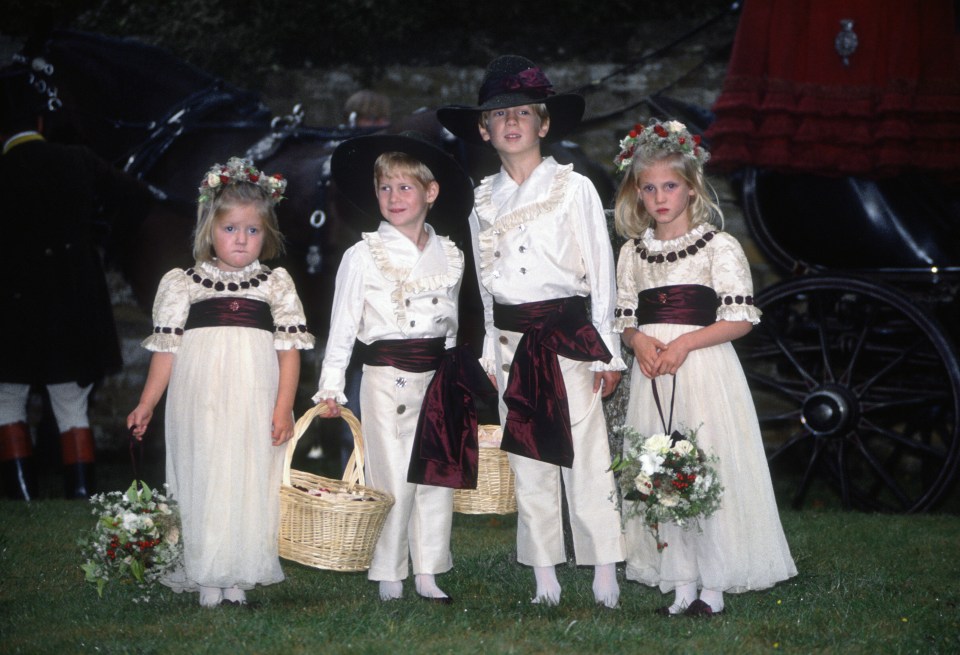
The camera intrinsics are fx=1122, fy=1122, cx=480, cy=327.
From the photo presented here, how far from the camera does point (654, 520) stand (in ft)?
11.4

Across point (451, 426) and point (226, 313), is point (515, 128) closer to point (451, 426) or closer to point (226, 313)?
point (451, 426)

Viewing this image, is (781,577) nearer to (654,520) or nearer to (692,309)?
(654,520)

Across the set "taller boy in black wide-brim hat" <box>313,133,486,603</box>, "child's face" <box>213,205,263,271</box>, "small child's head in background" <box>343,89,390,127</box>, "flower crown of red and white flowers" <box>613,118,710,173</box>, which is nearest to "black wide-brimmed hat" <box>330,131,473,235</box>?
"taller boy in black wide-brim hat" <box>313,133,486,603</box>

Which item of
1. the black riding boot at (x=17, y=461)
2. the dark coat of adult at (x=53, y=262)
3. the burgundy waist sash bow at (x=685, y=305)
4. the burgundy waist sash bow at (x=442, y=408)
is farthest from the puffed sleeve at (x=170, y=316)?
the black riding boot at (x=17, y=461)

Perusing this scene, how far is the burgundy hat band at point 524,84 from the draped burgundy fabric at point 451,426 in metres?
0.91

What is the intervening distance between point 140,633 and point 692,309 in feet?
6.67

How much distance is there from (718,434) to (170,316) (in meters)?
1.87

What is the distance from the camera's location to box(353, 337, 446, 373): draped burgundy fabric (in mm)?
3859

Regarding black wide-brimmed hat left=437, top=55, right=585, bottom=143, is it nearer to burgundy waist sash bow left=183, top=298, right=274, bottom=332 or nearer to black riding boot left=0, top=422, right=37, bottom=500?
burgundy waist sash bow left=183, top=298, right=274, bottom=332

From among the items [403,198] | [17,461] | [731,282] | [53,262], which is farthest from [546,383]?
[17,461]

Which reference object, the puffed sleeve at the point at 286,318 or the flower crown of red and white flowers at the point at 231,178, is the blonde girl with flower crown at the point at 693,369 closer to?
the puffed sleeve at the point at 286,318

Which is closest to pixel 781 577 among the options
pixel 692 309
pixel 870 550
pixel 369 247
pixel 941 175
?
pixel 692 309

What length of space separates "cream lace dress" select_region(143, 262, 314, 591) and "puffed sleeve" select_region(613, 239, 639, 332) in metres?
1.07

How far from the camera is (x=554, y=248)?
3.83 meters
